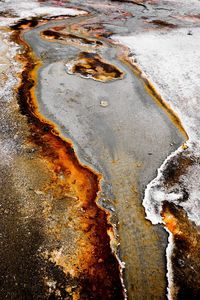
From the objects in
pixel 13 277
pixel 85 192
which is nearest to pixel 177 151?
pixel 85 192

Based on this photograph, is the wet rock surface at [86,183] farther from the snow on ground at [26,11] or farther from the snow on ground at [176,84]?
the snow on ground at [26,11]

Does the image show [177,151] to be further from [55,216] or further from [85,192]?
[55,216]

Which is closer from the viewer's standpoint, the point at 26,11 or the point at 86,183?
the point at 86,183

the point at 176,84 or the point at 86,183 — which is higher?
the point at 176,84

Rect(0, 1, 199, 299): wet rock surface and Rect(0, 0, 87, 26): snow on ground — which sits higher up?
Rect(0, 0, 87, 26): snow on ground

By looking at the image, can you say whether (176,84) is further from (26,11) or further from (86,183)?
(26,11)

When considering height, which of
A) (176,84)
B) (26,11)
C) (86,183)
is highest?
(26,11)

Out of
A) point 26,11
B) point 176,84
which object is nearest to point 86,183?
point 176,84

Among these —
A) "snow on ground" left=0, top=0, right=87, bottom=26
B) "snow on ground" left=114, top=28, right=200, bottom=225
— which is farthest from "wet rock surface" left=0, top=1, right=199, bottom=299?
"snow on ground" left=0, top=0, right=87, bottom=26

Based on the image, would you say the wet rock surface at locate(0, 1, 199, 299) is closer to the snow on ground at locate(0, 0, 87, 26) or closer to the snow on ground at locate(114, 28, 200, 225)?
the snow on ground at locate(114, 28, 200, 225)
